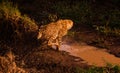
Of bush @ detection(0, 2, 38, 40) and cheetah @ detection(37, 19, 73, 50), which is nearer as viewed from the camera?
cheetah @ detection(37, 19, 73, 50)

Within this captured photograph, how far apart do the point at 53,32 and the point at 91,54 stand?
1.11 metres

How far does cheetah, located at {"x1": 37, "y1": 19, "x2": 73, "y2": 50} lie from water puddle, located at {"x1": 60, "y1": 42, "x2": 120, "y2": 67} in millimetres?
386

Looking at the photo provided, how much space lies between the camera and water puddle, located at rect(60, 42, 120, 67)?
7357 mm

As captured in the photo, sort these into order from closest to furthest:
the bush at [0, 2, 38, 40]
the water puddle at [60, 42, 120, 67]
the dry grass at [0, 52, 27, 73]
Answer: the dry grass at [0, 52, 27, 73] → the water puddle at [60, 42, 120, 67] → the bush at [0, 2, 38, 40]

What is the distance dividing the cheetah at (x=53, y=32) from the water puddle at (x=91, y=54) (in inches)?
15.2

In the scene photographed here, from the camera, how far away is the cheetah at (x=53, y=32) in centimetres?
742

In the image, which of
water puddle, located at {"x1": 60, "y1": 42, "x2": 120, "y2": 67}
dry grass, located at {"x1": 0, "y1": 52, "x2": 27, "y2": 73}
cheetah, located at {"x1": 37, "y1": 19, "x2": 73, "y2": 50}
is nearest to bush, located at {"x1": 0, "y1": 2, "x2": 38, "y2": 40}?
cheetah, located at {"x1": 37, "y1": 19, "x2": 73, "y2": 50}

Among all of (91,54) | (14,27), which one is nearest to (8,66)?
(14,27)

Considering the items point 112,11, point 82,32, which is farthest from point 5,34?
point 112,11

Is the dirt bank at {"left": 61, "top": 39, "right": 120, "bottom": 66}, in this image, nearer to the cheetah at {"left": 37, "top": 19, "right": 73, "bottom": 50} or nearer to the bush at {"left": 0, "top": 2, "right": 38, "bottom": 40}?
the cheetah at {"left": 37, "top": 19, "right": 73, "bottom": 50}

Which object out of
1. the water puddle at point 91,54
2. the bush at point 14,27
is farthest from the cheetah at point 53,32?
the bush at point 14,27

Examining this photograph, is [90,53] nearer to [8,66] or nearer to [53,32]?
[53,32]

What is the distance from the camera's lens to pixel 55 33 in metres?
7.61

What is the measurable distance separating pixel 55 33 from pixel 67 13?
273 cm
